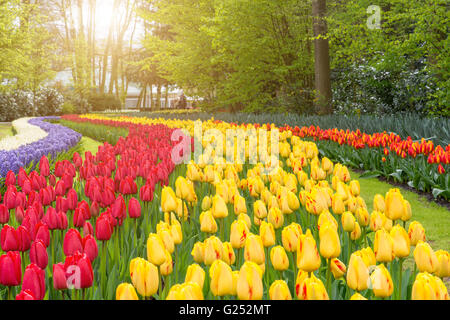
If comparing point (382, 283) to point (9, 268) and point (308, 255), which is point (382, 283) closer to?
point (308, 255)

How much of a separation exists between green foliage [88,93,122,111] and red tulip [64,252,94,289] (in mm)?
39776

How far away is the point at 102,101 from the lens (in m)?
40.1

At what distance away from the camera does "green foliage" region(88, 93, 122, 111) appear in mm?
39919

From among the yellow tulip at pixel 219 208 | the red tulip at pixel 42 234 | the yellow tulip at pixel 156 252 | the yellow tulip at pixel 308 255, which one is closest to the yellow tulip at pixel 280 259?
the yellow tulip at pixel 308 255

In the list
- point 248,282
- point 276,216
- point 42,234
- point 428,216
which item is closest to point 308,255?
point 248,282

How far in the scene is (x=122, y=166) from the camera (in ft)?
12.6

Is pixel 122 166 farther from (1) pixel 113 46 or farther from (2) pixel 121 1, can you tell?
(1) pixel 113 46

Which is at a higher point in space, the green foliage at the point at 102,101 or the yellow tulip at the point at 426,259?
the green foliage at the point at 102,101

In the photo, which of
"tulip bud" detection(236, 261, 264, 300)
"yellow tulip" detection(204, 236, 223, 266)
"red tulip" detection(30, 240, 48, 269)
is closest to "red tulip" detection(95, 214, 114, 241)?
"red tulip" detection(30, 240, 48, 269)

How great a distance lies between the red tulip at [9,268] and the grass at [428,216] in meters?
2.87

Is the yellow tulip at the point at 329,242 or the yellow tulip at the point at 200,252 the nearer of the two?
the yellow tulip at the point at 329,242

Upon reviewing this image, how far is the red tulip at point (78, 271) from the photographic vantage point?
1.65 m

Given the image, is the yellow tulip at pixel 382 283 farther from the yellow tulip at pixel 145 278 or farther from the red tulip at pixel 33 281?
the red tulip at pixel 33 281

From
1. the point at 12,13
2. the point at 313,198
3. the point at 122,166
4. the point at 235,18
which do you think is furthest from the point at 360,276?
the point at 12,13
